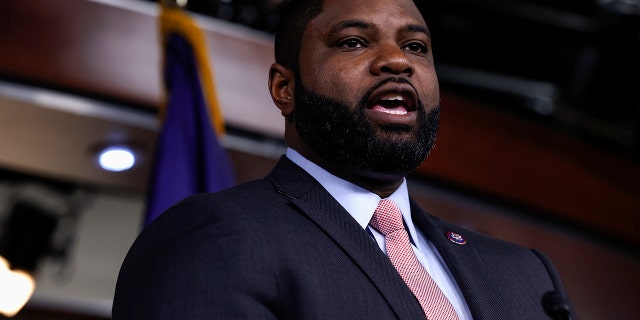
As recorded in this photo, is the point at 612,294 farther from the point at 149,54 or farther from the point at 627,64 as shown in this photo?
the point at 149,54

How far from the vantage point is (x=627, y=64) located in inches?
153

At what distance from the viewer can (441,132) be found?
357cm

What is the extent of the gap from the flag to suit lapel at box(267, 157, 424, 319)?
3.43ft

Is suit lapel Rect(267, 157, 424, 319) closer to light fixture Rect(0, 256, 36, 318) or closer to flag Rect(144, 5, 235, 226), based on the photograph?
flag Rect(144, 5, 235, 226)

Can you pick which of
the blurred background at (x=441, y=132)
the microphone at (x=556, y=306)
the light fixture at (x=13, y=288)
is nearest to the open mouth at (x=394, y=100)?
the microphone at (x=556, y=306)

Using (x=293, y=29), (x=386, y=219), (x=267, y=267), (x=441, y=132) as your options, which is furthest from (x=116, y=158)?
(x=267, y=267)

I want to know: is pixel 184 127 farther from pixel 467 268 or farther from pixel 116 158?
pixel 467 268

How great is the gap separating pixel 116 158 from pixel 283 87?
184 cm

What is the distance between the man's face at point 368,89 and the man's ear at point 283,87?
3cm

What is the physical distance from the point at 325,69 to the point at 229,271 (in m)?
0.44

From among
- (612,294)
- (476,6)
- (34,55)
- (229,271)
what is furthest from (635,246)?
(229,271)

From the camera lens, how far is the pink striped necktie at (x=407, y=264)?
122cm

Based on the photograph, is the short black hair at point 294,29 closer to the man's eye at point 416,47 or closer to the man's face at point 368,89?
the man's face at point 368,89

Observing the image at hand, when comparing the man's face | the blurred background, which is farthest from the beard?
the blurred background
